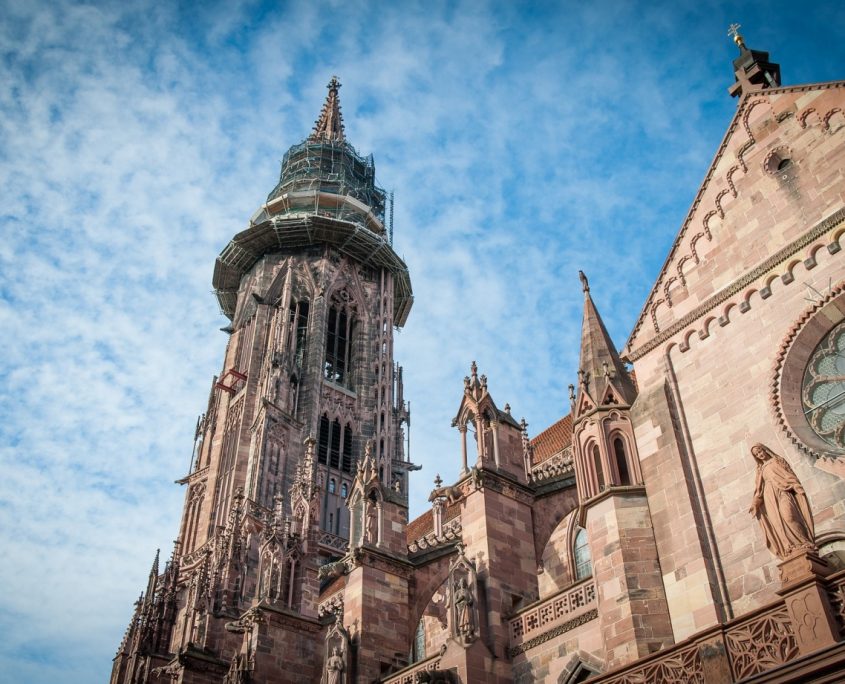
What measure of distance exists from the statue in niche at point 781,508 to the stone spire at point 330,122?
50.5 m

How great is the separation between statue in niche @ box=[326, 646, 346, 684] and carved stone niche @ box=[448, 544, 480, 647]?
365 cm

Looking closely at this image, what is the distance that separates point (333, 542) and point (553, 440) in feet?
42.7

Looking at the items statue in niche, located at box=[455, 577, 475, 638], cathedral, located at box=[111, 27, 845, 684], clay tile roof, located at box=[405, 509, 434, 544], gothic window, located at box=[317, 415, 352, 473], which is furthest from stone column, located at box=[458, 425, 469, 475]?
gothic window, located at box=[317, 415, 352, 473]

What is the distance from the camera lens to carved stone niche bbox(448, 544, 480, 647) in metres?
14.2

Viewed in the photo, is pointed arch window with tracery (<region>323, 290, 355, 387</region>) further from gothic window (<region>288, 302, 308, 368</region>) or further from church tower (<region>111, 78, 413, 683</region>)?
gothic window (<region>288, 302, 308, 368</region>)

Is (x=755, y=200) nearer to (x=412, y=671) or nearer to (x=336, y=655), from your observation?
(x=412, y=671)

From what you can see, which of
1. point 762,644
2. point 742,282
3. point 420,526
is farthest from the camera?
Result: point 420,526

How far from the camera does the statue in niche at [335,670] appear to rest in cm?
1703

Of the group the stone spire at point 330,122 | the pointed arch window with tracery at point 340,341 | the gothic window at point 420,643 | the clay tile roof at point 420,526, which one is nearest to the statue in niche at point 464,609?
the gothic window at point 420,643

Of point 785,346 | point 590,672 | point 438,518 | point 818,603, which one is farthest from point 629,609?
point 438,518

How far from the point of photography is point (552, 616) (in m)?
13.9

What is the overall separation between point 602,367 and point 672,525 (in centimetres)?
305

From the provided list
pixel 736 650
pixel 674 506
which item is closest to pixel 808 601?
pixel 736 650

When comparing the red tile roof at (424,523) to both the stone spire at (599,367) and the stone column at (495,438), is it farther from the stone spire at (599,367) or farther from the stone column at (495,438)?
the stone spire at (599,367)
